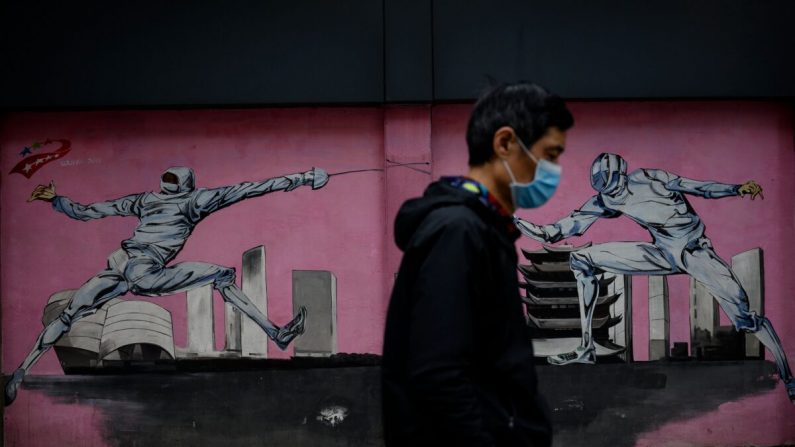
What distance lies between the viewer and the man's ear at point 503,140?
2.07 m

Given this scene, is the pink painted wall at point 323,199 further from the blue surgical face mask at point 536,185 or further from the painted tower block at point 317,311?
the blue surgical face mask at point 536,185

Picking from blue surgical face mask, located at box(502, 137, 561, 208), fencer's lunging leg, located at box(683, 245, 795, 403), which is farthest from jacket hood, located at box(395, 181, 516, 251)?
fencer's lunging leg, located at box(683, 245, 795, 403)

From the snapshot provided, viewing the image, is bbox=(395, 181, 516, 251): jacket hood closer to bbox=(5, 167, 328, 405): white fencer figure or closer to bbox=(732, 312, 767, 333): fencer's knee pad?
bbox=(5, 167, 328, 405): white fencer figure

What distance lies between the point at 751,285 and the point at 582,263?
1.31 meters

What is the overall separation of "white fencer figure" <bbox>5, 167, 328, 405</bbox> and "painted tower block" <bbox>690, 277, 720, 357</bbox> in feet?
9.79

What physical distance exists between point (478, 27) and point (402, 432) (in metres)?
4.47

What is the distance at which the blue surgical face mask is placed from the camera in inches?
83.8

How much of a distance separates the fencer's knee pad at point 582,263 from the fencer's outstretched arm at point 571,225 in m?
0.15

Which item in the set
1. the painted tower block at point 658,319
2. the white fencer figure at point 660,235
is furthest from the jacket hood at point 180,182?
the painted tower block at point 658,319

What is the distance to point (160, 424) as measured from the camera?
594 centimetres

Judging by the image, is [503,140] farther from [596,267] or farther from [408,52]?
[596,267]

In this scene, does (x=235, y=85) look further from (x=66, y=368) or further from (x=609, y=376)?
(x=609, y=376)

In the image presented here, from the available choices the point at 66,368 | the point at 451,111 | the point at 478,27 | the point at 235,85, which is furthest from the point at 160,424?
the point at 478,27

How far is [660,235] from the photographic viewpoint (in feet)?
20.0
